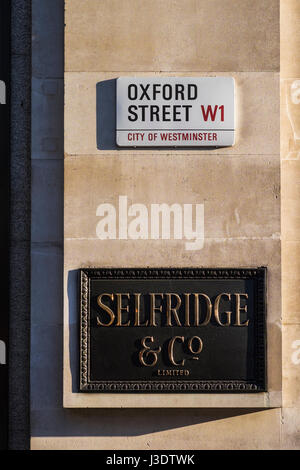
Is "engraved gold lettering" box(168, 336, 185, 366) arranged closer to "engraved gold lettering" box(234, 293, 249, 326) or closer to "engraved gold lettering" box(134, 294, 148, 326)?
"engraved gold lettering" box(134, 294, 148, 326)

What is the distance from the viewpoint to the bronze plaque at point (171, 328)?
23.9 feet

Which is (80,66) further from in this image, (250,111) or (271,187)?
(271,187)

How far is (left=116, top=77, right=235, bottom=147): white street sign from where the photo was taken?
7.34 metres

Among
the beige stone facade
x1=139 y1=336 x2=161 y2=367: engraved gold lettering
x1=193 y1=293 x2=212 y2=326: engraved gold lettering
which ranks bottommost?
x1=139 y1=336 x2=161 y2=367: engraved gold lettering

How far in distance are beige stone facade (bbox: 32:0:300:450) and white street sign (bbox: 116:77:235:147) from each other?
12 centimetres

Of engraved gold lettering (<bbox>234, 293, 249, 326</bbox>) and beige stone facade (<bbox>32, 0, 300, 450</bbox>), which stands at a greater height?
beige stone facade (<bbox>32, 0, 300, 450</bbox>)

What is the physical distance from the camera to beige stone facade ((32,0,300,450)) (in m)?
7.34

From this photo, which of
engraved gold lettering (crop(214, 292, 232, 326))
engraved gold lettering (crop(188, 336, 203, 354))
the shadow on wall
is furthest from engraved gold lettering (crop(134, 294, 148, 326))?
the shadow on wall

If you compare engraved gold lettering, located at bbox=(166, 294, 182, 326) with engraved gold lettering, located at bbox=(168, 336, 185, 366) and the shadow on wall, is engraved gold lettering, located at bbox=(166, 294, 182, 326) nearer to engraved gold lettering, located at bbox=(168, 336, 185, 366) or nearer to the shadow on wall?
engraved gold lettering, located at bbox=(168, 336, 185, 366)

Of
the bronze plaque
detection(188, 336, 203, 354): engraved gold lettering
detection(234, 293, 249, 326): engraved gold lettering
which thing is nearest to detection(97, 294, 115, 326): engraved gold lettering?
the bronze plaque

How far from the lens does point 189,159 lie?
24.2 ft

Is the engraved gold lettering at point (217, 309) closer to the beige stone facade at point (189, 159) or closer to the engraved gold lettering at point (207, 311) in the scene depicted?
the engraved gold lettering at point (207, 311)

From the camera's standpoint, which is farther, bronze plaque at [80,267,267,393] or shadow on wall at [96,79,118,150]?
shadow on wall at [96,79,118,150]
